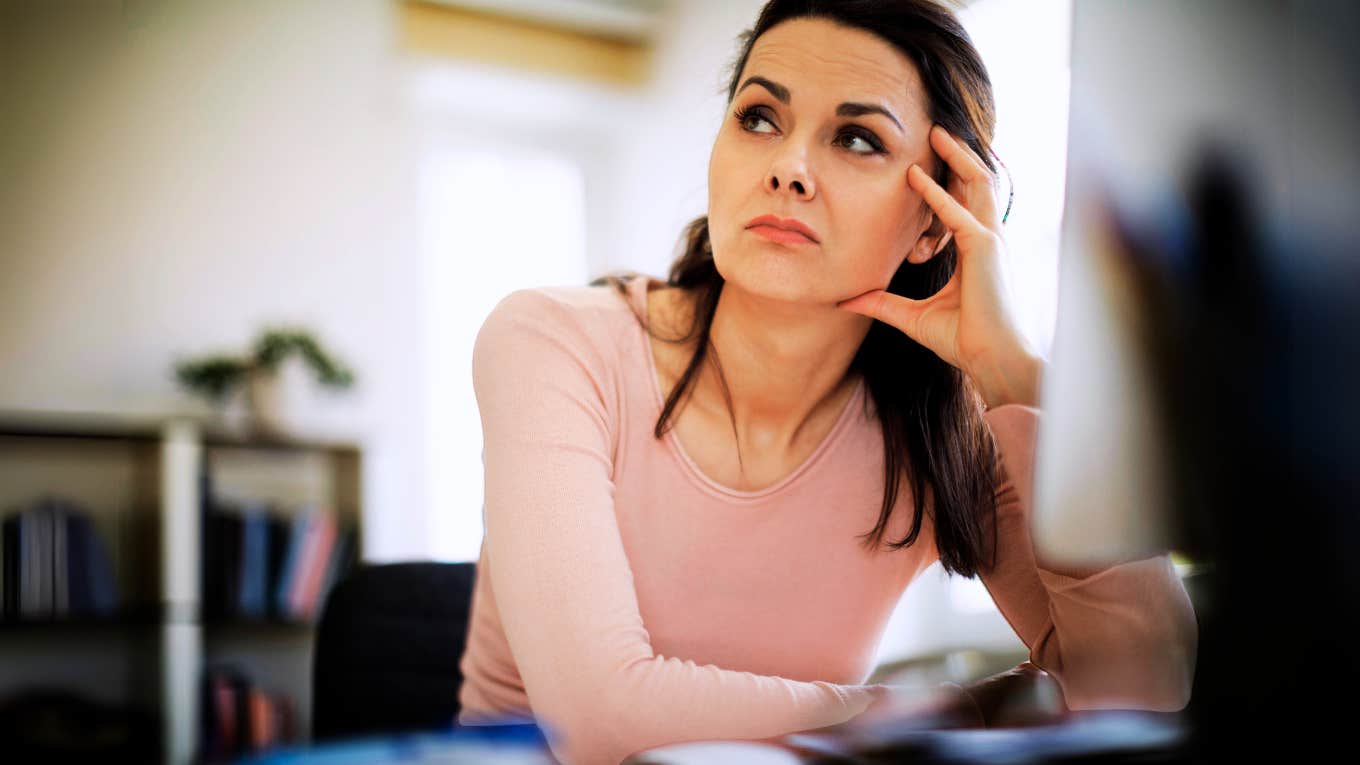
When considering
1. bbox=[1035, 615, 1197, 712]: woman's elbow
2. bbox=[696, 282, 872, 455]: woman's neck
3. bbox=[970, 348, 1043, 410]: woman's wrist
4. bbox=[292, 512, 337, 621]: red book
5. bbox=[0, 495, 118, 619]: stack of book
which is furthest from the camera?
bbox=[292, 512, 337, 621]: red book

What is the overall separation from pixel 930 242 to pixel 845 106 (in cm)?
23

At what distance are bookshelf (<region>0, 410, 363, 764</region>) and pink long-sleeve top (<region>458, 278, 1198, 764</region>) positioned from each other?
74.9 inches

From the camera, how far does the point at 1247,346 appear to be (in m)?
0.23

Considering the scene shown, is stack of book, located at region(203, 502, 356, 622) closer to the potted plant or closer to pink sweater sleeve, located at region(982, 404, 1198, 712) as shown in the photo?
the potted plant

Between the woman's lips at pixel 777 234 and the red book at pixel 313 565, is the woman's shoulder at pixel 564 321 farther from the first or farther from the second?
the red book at pixel 313 565

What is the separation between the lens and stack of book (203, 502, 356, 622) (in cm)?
289

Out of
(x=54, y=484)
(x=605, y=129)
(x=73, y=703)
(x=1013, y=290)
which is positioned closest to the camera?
(x=1013, y=290)

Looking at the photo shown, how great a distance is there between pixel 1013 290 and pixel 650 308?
40cm

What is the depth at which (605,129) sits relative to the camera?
413 centimetres

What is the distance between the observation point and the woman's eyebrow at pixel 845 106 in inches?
39.9

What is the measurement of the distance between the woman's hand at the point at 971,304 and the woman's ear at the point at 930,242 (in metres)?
0.06

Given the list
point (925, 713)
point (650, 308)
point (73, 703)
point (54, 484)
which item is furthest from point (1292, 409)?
point (54, 484)

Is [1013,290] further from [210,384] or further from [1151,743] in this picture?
[210,384]

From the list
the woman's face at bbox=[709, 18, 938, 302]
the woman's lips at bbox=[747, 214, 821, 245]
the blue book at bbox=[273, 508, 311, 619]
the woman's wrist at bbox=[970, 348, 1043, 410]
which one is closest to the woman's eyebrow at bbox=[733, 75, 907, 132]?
the woman's face at bbox=[709, 18, 938, 302]
